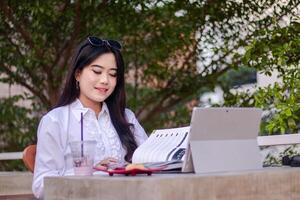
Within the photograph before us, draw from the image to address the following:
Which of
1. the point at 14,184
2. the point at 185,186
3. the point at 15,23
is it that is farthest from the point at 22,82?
the point at 185,186

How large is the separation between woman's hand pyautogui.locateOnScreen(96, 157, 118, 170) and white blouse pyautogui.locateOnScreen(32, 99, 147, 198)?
9cm

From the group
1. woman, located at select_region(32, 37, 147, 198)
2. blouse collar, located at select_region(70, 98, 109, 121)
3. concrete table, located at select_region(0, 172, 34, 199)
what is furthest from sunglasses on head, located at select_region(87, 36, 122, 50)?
concrete table, located at select_region(0, 172, 34, 199)

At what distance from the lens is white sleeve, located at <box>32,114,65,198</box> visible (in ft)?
8.70

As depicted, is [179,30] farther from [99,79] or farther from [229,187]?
[229,187]

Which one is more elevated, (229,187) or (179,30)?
(179,30)

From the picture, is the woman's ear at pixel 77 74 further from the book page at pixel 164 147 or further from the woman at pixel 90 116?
the book page at pixel 164 147

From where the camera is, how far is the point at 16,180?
5258mm

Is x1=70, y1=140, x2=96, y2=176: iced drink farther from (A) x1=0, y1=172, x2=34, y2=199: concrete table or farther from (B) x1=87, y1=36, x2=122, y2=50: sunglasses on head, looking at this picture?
(A) x1=0, y1=172, x2=34, y2=199: concrete table

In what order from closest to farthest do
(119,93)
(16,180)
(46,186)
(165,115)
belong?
(46,186), (119,93), (16,180), (165,115)

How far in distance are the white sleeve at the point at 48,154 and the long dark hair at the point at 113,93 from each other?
0.19m

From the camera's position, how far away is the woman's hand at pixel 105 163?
7.88 feet

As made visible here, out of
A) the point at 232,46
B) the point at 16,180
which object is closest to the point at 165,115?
the point at 232,46

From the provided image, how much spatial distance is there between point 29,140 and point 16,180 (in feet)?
7.61

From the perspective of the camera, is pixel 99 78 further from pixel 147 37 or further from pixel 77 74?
pixel 147 37
